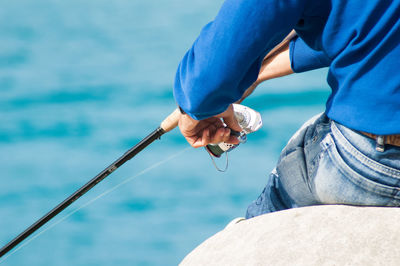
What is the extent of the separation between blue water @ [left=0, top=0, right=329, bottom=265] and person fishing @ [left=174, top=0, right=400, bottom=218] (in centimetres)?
168

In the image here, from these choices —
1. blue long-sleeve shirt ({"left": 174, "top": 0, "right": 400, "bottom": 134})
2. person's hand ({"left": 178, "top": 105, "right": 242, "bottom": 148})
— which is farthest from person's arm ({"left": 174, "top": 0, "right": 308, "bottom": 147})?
person's hand ({"left": 178, "top": 105, "right": 242, "bottom": 148})

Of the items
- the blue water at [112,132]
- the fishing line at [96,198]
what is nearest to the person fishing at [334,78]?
the blue water at [112,132]

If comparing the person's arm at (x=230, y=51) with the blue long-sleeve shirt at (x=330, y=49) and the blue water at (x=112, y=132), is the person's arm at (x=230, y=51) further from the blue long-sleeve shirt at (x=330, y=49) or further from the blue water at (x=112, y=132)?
the blue water at (x=112, y=132)

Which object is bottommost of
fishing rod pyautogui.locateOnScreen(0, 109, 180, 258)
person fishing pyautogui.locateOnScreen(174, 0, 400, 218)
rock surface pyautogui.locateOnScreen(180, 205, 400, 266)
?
rock surface pyautogui.locateOnScreen(180, 205, 400, 266)

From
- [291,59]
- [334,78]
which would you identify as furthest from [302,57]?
[334,78]

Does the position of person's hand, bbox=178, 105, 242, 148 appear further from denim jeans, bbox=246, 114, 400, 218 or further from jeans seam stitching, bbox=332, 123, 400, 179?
jeans seam stitching, bbox=332, 123, 400, 179

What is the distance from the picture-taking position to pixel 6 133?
3369 mm

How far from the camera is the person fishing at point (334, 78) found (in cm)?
90

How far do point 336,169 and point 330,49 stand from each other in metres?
0.24

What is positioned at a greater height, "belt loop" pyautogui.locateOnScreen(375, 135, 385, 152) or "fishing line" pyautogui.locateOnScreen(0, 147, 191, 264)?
"fishing line" pyautogui.locateOnScreen(0, 147, 191, 264)

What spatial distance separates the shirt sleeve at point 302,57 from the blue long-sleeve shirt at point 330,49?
33cm

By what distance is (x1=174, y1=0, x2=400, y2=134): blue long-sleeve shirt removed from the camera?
35.2 inches

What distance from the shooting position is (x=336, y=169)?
3.59ft

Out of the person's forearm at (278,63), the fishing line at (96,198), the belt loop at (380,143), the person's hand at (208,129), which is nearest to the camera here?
the belt loop at (380,143)
